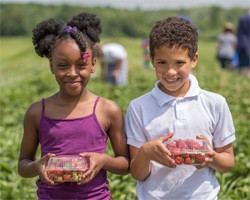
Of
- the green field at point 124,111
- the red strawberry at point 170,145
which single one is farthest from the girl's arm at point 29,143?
the green field at point 124,111

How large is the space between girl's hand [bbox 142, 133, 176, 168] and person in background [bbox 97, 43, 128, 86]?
28.0 ft

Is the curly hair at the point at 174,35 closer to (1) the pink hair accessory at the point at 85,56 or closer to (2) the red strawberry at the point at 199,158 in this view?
(1) the pink hair accessory at the point at 85,56

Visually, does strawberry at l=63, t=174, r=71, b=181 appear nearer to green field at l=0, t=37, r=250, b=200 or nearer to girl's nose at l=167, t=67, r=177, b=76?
girl's nose at l=167, t=67, r=177, b=76

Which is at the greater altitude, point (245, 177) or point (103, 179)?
point (103, 179)

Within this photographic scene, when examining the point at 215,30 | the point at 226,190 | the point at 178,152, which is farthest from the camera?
the point at 215,30

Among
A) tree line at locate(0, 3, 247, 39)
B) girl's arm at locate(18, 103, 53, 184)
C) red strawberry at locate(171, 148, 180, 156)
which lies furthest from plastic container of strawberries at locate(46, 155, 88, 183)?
tree line at locate(0, 3, 247, 39)

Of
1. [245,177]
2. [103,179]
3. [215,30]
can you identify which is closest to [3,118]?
[245,177]

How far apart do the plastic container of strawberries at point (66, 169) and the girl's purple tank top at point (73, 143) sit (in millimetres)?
206

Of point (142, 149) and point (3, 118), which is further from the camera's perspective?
point (3, 118)

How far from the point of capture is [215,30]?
55.8 meters

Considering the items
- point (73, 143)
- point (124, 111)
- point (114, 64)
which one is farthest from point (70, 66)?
point (114, 64)

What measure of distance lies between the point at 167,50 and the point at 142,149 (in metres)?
0.53

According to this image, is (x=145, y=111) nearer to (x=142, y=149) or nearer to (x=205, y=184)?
(x=142, y=149)

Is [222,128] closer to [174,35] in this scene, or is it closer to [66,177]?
[174,35]
